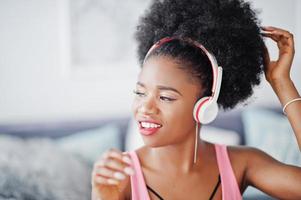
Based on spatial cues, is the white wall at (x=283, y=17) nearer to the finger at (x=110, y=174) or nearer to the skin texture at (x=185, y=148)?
the skin texture at (x=185, y=148)

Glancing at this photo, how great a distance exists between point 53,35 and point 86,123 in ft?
1.75

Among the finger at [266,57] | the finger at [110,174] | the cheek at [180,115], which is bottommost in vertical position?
the finger at [110,174]

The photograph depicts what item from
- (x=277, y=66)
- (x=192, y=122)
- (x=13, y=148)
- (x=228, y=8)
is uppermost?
(x=228, y=8)

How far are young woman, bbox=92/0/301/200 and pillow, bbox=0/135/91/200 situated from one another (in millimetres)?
447

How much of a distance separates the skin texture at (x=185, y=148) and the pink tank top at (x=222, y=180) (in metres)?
0.02

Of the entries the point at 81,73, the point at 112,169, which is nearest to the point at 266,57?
the point at 112,169

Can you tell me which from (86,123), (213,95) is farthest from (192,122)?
(86,123)

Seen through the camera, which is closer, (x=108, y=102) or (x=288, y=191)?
(x=288, y=191)

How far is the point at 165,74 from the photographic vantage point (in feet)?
3.42

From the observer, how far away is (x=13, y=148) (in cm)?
167

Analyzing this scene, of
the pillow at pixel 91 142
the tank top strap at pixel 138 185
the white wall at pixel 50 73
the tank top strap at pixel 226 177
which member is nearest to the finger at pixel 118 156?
the tank top strap at pixel 138 185

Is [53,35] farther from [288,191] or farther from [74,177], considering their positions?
[288,191]

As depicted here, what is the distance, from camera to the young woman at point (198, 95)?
3.43ft

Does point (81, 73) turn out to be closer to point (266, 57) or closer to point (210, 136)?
point (210, 136)
